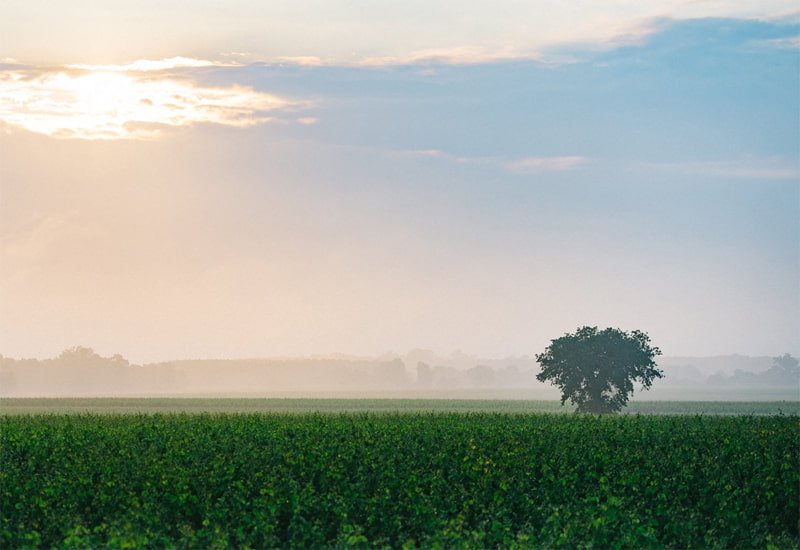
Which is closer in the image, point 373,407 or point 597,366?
point 597,366

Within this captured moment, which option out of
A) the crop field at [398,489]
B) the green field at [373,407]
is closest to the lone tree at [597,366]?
the green field at [373,407]

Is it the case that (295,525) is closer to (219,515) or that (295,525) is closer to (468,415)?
(219,515)

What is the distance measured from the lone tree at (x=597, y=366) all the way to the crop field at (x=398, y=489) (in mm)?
32603

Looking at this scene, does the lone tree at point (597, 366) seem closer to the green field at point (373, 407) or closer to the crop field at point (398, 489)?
the green field at point (373, 407)

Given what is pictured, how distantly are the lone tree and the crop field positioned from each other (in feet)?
107

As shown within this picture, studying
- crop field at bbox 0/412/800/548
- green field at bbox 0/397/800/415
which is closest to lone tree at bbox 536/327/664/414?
green field at bbox 0/397/800/415

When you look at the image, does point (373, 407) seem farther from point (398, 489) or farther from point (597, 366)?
point (398, 489)

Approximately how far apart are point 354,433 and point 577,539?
17240mm

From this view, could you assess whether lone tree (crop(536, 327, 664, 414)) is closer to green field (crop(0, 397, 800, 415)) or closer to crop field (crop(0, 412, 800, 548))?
green field (crop(0, 397, 800, 415))

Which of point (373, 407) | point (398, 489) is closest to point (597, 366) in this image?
point (373, 407)

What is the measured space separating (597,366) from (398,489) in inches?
1829

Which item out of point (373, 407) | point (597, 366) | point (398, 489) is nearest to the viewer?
point (398, 489)

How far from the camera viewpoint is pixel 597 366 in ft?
239

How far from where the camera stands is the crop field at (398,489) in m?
23.7
